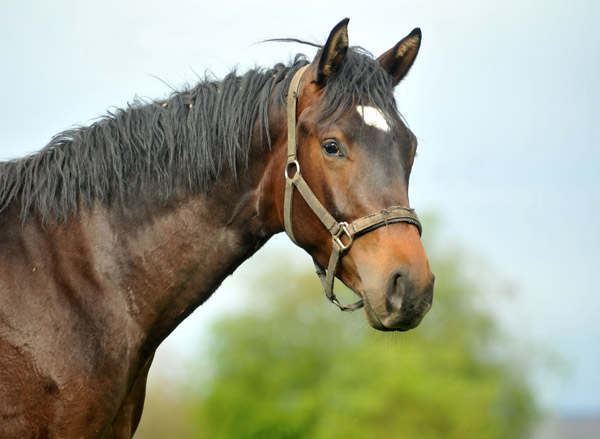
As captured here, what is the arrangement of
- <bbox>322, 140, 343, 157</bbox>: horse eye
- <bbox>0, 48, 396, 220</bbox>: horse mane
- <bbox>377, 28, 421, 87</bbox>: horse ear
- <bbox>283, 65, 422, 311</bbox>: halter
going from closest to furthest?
<bbox>283, 65, 422, 311</bbox>: halter
<bbox>322, 140, 343, 157</bbox>: horse eye
<bbox>0, 48, 396, 220</bbox>: horse mane
<bbox>377, 28, 421, 87</bbox>: horse ear

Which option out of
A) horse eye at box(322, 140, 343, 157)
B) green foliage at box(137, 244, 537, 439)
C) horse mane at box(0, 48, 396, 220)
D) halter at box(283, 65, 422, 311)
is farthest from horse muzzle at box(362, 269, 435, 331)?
green foliage at box(137, 244, 537, 439)

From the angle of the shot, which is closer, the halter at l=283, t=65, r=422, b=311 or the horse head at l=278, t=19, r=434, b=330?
the horse head at l=278, t=19, r=434, b=330

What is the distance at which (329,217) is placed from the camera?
14.2ft

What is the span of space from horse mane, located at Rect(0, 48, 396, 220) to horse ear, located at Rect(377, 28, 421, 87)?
213 millimetres

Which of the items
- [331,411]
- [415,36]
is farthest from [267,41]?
[331,411]

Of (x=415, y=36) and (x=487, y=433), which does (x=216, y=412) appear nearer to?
(x=487, y=433)

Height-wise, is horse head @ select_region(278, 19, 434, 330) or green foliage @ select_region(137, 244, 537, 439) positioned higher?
green foliage @ select_region(137, 244, 537, 439)

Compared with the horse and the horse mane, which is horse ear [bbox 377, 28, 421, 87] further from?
the horse mane

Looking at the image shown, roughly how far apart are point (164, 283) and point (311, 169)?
1289 millimetres

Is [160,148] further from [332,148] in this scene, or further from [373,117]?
[373,117]

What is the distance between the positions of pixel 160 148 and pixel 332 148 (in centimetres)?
127

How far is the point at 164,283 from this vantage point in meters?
4.51

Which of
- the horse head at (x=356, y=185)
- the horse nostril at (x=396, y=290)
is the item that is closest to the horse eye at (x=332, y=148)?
the horse head at (x=356, y=185)

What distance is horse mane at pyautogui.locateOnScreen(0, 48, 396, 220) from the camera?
452 cm
